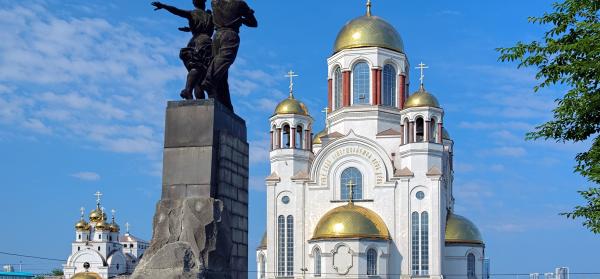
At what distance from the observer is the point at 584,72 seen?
11867mm

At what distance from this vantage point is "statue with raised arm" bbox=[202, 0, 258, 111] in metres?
12.0

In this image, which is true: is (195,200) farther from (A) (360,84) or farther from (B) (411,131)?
(A) (360,84)

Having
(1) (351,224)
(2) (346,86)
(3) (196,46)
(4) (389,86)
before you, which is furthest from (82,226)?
(3) (196,46)

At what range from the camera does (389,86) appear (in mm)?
42125

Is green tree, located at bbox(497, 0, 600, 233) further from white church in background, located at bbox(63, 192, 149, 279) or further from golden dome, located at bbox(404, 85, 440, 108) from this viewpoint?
white church in background, located at bbox(63, 192, 149, 279)

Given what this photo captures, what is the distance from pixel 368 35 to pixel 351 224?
9.12 metres

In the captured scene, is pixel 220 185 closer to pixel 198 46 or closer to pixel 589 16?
pixel 198 46

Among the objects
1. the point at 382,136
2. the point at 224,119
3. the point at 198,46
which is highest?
the point at 382,136

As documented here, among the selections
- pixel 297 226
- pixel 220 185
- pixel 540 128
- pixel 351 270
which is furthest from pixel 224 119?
pixel 297 226

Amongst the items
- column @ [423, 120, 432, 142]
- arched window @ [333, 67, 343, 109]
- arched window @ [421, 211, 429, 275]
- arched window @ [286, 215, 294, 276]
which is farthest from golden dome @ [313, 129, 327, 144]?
arched window @ [421, 211, 429, 275]

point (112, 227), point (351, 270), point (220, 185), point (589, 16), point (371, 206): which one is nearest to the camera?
point (220, 185)

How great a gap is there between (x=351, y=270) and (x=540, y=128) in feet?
81.8

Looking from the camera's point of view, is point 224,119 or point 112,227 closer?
point 224,119

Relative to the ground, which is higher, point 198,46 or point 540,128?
point 198,46
